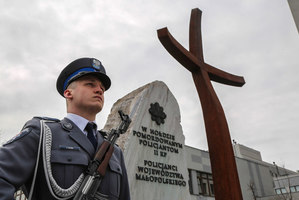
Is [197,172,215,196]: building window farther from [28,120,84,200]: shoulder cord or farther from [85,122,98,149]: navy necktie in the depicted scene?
[28,120,84,200]: shoulder cord

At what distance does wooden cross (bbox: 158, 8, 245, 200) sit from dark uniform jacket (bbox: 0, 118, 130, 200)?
8.58 ft

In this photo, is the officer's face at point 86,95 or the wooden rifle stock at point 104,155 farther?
the officer's face at point 86,95

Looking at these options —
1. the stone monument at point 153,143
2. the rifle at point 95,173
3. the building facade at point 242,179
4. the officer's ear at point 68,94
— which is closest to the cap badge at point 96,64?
the officer's ear at point 68,94

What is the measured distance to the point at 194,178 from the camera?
1608cm

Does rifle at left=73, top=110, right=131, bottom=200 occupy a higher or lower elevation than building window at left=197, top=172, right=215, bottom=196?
lower

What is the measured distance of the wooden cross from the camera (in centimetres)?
400

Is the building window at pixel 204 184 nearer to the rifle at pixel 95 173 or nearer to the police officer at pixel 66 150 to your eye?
the police officer at pixel 66 150

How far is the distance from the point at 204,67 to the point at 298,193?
71.6 ft

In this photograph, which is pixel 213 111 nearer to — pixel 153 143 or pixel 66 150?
pixel 153 143

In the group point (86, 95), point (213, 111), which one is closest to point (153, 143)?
point (213, 111)

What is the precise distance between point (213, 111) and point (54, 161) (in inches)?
130

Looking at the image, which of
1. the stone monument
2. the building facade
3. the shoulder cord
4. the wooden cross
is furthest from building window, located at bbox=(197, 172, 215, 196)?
the shoulder cord

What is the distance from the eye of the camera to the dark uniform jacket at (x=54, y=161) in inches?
52.7

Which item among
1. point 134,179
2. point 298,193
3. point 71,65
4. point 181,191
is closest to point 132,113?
point 134,179
